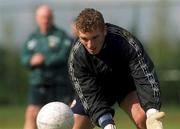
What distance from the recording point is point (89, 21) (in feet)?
24.5

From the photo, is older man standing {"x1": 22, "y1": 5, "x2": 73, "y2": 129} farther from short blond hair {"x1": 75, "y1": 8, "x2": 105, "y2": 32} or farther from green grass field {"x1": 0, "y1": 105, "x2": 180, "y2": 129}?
short blond hair {"x1": 75, "y1": 8, "x2": 105, "y2": 32}

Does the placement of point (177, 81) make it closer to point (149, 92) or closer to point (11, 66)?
point (11, 66)

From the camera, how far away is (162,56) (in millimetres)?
22078

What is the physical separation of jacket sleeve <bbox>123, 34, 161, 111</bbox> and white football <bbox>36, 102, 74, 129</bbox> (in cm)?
80

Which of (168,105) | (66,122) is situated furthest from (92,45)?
(168,105)

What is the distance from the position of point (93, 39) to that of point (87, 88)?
0.80m

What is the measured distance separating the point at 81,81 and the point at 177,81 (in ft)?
44.2

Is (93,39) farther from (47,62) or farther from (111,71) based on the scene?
(47,62)

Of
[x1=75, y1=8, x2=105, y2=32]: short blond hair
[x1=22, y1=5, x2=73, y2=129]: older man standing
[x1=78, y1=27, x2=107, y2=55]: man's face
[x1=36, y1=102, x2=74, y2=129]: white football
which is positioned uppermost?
[x1=75, y1=8, x2=105, y2=32]: short blond hair

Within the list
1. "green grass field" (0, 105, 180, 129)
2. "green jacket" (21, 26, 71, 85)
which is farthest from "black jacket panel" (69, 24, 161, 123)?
"green grass field" (0, 105, 180, 129)

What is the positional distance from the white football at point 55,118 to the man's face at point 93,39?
0.76 metres

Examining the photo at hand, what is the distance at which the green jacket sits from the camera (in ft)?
40.4

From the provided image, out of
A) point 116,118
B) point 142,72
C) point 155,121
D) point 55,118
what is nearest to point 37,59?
point 55,118

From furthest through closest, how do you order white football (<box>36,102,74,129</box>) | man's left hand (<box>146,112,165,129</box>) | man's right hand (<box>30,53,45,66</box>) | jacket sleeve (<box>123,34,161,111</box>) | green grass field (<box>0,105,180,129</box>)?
green grass field (<box>0,105,180,129</box>) → man's right hand (<box>30,53,45,66</box>) → white football (<box>36,102,74,129</box>) → jacket sleeve (<box>123,34,161,111</box>) → man's left hand (<box>146,112,165,129</box>)
